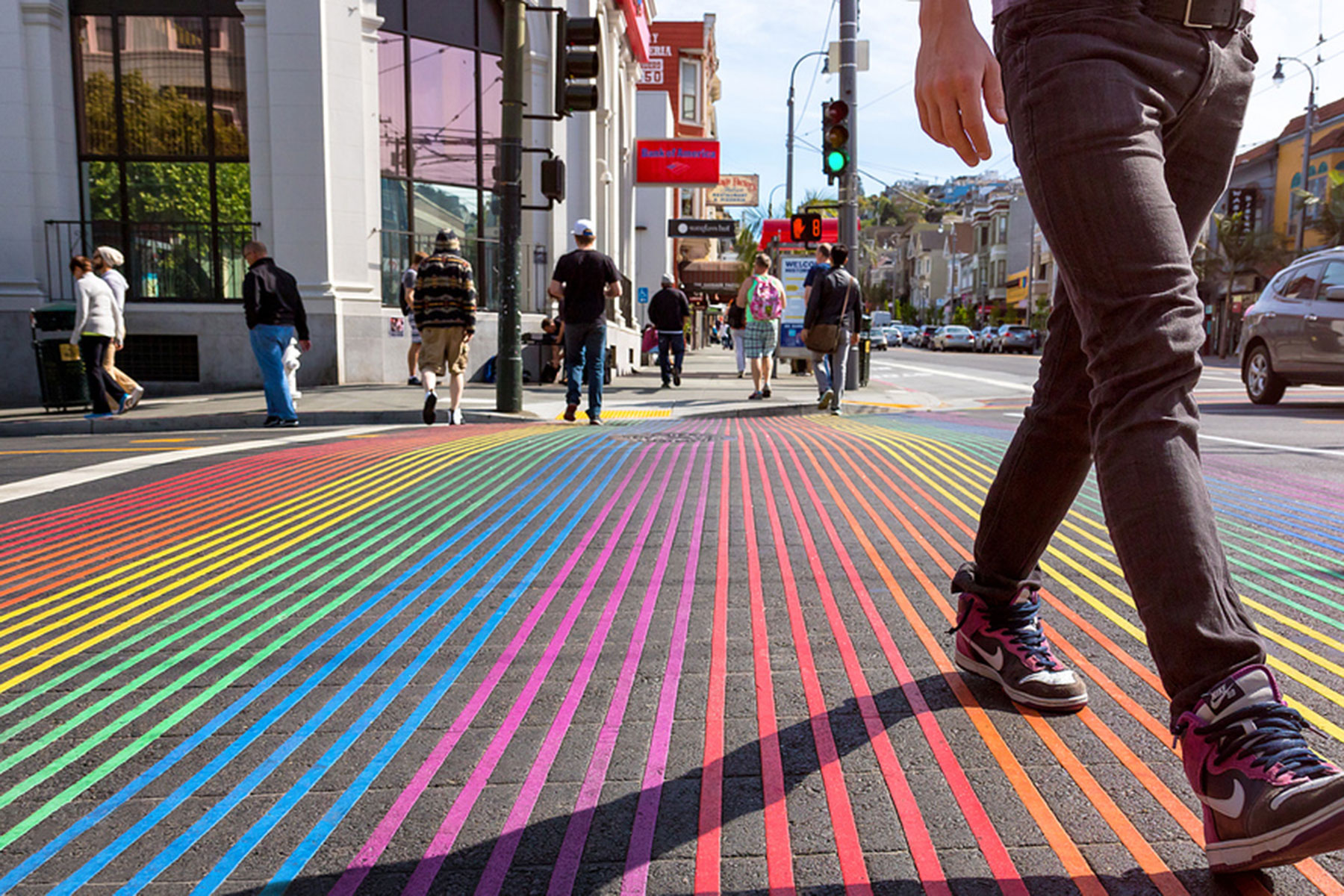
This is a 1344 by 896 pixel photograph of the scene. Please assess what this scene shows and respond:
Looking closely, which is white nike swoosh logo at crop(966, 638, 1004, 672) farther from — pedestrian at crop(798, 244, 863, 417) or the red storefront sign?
the red storefront sign

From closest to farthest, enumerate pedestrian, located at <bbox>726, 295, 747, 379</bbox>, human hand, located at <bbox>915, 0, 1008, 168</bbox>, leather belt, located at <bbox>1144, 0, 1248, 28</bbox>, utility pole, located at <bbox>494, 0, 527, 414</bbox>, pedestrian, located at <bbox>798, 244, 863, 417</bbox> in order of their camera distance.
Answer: leather belt, located at <bbox>1144, 0, 1248, 28</bbox> < human hand, located at <bbox>915, 0, 1008, 168</bbox> < utility pole, located at <bbox>494, 0, 527, 414</bbox> < pedestrian, located at <bbox>798, 244, 863, 417</bbox> < pedestrian, located at <bbox>726, 295, 747, 379</bbox>

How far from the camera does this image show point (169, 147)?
15422 mm

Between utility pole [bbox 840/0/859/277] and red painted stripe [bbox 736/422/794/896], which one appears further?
utility pole [bbox 840/0/859/277]

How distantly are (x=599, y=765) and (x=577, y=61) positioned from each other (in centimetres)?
1041

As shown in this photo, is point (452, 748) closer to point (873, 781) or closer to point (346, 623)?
point (873, 781)

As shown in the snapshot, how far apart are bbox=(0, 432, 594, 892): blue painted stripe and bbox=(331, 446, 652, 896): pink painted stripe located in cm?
42

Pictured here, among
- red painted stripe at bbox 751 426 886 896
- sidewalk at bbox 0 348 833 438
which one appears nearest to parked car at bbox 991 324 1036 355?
sidewalk at bbox 0 348 833 438

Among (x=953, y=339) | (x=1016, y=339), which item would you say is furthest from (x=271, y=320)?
(x=953, y=339)

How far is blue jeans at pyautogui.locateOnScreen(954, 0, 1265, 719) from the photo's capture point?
1.54 m

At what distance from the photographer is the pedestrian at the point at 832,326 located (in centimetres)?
1187

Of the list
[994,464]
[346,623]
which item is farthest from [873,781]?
[994,464]

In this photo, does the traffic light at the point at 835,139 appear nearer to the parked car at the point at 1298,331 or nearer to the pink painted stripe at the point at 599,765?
the parked car at the point at 1298,331

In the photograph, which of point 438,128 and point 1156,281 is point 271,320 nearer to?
point 438,128

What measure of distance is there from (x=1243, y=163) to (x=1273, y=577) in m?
56.6
